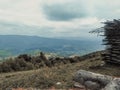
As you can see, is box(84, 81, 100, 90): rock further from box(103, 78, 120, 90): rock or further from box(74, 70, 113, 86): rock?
box(103, 78, 120, 90): rock

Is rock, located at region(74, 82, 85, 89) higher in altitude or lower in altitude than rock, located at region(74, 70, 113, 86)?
lower

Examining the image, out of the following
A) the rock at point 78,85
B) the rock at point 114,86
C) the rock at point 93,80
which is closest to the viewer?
A: the rock at point 114,86

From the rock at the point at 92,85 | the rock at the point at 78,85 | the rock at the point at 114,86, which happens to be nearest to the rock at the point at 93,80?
the rock at the point at 92,85

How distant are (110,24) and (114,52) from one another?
2383 millimetres

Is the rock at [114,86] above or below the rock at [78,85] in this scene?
above

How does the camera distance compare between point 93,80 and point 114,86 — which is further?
point 93,80

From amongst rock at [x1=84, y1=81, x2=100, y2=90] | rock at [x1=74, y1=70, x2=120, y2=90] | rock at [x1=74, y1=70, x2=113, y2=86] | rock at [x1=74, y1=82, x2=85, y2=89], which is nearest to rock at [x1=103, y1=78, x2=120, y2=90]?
rock at [x1=74, y1=70, x2=120, y2=90]

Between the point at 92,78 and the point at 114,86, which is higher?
the point at 114,86

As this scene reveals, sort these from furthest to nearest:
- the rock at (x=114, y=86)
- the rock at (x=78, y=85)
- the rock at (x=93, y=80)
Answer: the rock at (x=78, y=85) → the rock at (x=93, y=80) → the rock at (x=114, y=86)

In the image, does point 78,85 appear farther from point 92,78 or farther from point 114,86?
point 114,86

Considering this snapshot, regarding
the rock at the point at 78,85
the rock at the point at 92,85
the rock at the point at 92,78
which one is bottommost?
the rock at the point at 78,85

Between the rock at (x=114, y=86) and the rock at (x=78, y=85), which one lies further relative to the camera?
the rock at (x=78, y=85)

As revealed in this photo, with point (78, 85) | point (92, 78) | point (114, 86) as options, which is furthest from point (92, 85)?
point (114, 86)

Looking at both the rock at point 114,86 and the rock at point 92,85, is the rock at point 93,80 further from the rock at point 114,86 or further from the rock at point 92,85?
the rock at point 114,86
